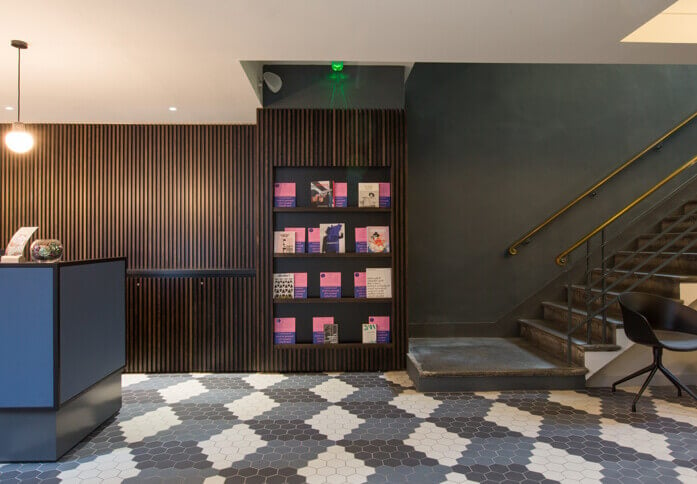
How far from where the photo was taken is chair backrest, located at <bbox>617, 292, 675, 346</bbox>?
3.98 m

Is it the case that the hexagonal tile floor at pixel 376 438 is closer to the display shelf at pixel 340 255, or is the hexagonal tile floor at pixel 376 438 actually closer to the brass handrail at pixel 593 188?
the display shelf at pixel 340 255

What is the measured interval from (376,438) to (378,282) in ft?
6.81

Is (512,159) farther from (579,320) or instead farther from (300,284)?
(300,284)

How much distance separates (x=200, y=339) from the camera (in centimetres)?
522

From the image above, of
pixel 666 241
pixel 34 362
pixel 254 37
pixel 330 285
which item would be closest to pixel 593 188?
pixel 666 241

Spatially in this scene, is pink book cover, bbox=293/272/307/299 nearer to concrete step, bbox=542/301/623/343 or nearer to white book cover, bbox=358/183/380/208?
white book cover, bbox=358/183/380/208

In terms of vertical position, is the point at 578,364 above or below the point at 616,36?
below

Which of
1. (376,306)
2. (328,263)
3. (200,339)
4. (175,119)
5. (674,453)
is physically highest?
(175,119)

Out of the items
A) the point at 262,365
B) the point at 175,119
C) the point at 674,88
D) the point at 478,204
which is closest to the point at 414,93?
the point at 478,204

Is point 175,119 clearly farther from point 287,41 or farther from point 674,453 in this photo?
point 674,453

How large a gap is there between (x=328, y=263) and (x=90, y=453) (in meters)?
2.84

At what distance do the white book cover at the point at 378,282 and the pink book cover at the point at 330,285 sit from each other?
32 cm

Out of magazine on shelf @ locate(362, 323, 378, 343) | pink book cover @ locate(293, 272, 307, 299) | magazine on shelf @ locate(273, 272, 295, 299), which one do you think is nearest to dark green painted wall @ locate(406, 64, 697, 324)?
magazine on shelf @ locate(362, 323, 378, 343)

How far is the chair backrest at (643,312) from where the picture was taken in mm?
3977
